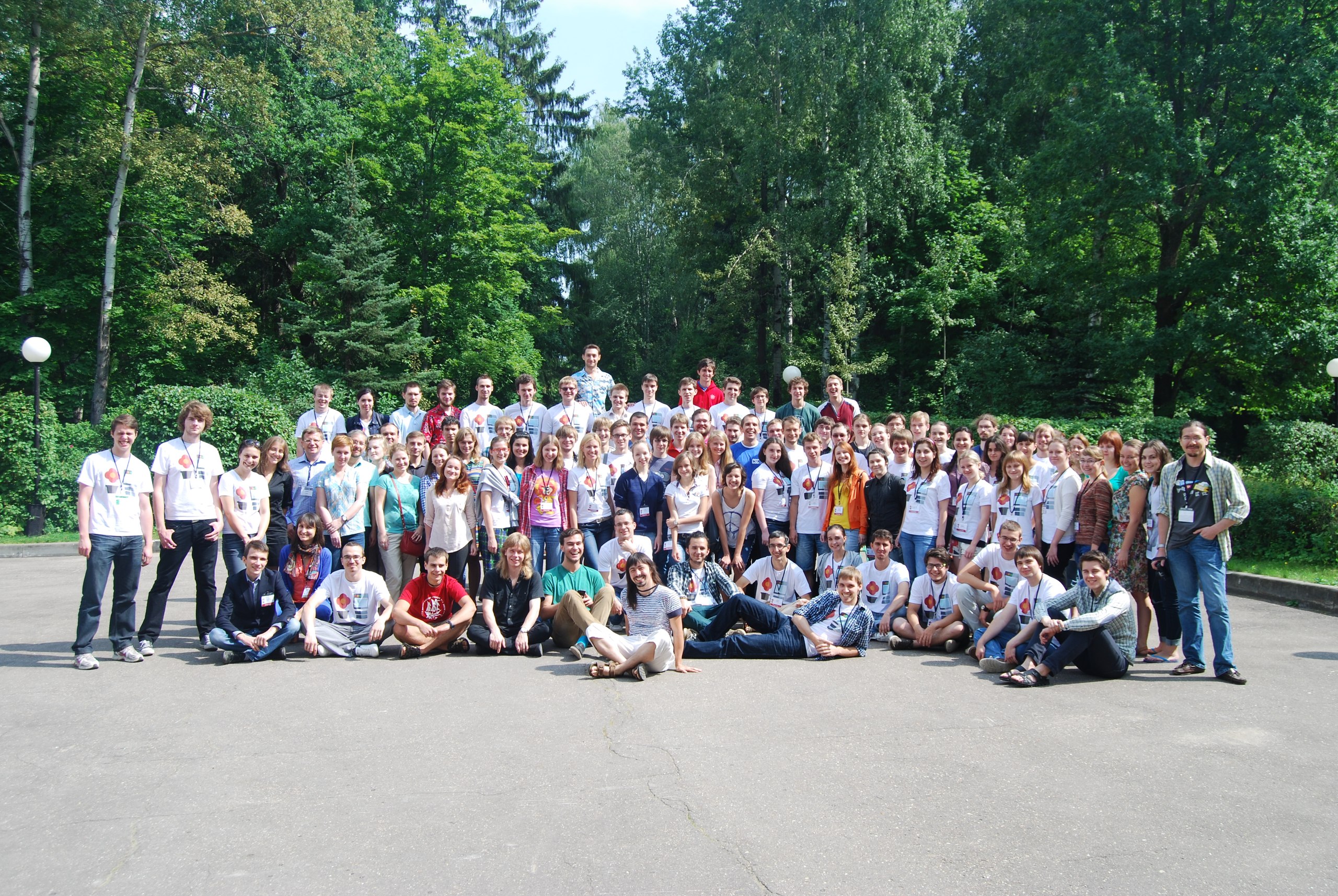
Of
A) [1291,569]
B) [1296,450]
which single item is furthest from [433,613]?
[1296,450]

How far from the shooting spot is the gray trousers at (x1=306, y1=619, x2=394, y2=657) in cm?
789

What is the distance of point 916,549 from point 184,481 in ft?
21.6

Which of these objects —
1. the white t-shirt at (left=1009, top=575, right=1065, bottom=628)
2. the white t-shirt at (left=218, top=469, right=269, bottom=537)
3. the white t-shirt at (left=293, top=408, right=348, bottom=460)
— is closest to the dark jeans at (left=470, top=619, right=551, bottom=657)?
the white t-shirt at (left=218, top=469, right=269, bottom=537)

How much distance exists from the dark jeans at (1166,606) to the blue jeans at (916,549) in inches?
74.9

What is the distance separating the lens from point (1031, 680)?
22.5ft

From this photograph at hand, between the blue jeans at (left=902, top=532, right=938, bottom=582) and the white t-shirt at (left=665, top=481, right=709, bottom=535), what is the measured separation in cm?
198

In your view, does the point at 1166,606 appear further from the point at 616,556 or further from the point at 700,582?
the point at 616,556

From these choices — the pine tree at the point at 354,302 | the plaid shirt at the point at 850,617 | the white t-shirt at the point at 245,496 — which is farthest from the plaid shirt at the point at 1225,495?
the pine tree at the point at 354,302

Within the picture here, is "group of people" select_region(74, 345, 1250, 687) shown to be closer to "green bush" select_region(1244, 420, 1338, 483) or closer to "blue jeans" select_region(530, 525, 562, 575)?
"blue jeans" select_region(530, 525, 562, 575)

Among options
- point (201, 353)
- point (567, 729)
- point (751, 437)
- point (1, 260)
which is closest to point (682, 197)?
point (201, 353)

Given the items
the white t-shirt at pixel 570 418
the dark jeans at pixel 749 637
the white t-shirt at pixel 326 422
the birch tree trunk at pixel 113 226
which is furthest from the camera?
the birch tree trunk at pixel 113 226

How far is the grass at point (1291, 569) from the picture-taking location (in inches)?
431

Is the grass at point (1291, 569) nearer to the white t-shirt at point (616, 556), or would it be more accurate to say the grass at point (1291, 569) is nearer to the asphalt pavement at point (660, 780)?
the asphalt pavement at point (660, 780)

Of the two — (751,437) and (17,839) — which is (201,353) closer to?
(751,437)
